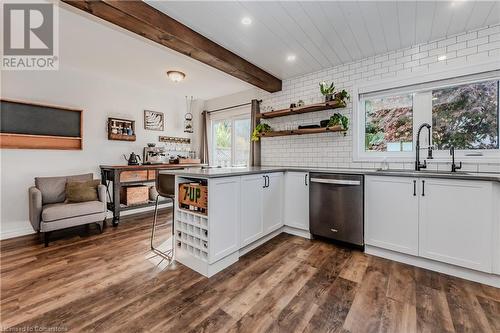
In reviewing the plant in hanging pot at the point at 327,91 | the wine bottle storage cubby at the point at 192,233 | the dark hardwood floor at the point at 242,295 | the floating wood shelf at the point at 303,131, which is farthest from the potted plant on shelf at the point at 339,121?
the wine bottle storage cubby at the point at 192,233

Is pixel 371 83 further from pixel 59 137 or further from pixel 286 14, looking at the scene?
pixel 59 137

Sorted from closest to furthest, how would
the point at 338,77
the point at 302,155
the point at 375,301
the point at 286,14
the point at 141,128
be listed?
the point at 375,301, the point at 286,14, the point at 338,77, the point at 302,155, the point at 141,128

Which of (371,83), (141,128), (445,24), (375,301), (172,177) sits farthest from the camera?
(141,128)

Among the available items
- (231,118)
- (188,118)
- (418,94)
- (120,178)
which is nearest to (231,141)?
(231,118)

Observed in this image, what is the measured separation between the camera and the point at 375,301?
5.85 ft

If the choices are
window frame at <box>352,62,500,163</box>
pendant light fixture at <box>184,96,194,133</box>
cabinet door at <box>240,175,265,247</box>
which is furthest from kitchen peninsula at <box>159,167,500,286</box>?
pendant light fixture at <box>184,96,194,133</box>

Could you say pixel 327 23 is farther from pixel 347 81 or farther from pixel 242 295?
pixel 242 295

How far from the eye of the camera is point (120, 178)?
3.77m

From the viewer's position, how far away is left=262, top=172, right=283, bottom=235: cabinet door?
2.95m

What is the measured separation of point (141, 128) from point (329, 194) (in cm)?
386

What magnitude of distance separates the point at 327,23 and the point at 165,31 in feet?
5.49

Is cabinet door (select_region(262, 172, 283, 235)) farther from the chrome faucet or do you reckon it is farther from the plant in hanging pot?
the chrome faucet

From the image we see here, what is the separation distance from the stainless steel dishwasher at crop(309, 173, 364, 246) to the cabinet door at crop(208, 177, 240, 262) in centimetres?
114

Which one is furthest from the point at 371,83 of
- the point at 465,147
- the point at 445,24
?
the point at 465,147
